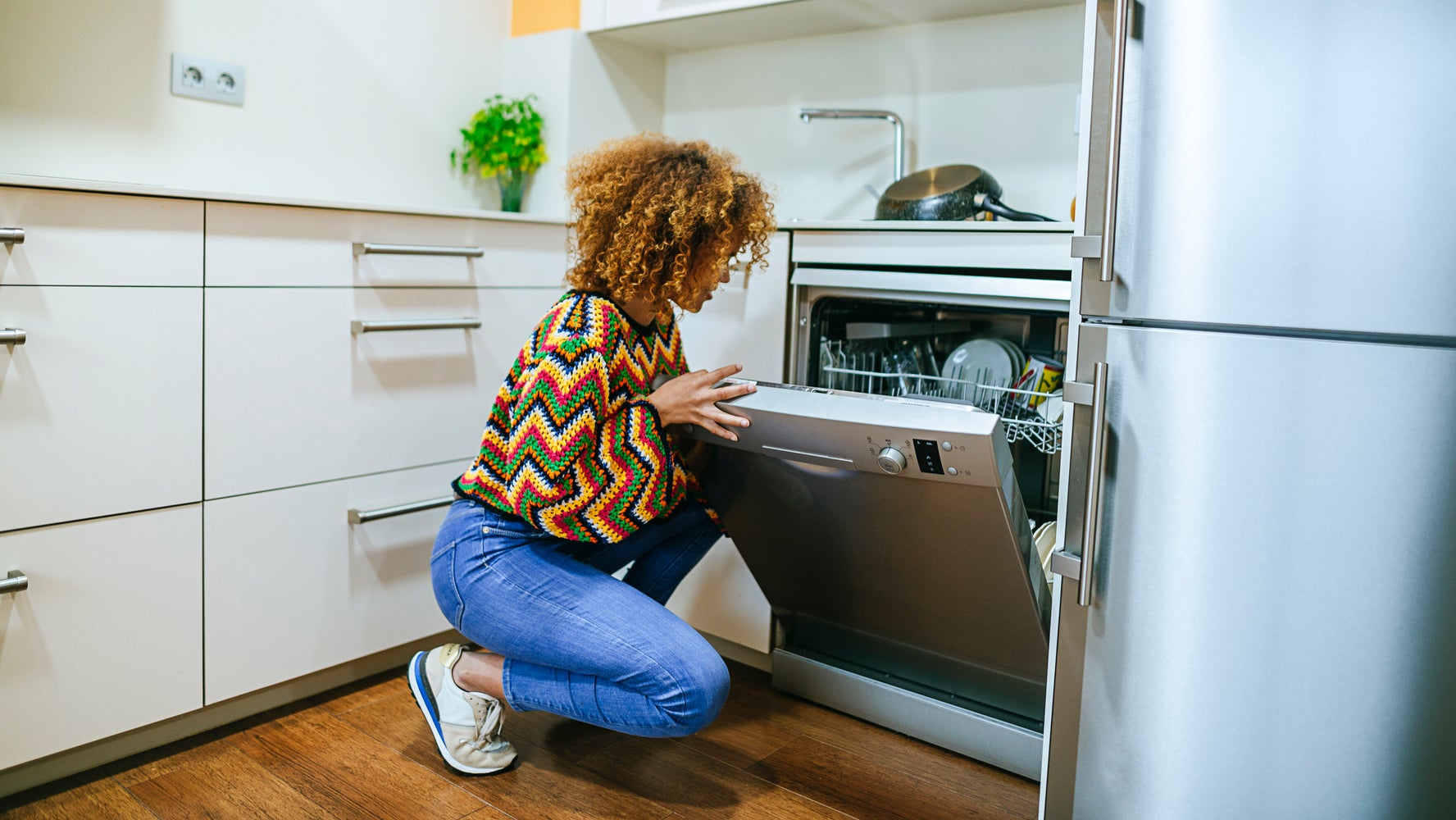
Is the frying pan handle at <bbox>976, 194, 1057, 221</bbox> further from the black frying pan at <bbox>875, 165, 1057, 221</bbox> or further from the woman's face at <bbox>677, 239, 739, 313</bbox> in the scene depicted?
the woman's face at <bbox>677, 239, 739, 313</bbox>

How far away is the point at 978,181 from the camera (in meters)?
1.89

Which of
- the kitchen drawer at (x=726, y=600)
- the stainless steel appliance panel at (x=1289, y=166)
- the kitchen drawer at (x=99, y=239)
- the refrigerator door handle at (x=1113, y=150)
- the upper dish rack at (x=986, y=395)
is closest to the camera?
the stainless steel appliance panel at (x=1289, y=166)

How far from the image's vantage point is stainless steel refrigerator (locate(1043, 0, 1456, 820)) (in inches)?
37.9

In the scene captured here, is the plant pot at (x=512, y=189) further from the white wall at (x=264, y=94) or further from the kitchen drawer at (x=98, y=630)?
the kitchen drawer at (x=98, y=630)

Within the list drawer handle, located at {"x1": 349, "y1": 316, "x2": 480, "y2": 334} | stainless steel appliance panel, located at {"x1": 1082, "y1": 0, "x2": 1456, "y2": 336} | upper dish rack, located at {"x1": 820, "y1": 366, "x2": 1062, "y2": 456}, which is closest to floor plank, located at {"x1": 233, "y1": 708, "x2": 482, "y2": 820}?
drawer handle, located at {"x1": 349, "y1": 316, "x2": 480, "y2": 334}

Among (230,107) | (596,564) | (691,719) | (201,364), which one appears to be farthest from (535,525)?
(230,107)

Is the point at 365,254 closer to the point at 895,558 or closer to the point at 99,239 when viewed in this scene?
the point at 99,239

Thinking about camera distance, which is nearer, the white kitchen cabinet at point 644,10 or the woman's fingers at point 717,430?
the woman's fingers at point 717,430

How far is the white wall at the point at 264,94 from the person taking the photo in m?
1.91

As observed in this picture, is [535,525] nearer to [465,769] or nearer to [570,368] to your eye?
[570,368]

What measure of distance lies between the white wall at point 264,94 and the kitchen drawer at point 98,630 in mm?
738

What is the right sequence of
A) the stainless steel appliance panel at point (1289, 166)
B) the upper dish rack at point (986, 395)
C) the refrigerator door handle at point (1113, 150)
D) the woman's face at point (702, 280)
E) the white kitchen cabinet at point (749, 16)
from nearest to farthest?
the stainless steel appliance panel at point (1289, 166), the refrigerator door handle at point (1113, 150), the woman's face at point (702, 280), the upper dish rack at point (986, 395), the white kitchen cabinet at point (749, 16)

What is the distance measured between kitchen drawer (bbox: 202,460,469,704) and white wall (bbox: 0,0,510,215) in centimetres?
65

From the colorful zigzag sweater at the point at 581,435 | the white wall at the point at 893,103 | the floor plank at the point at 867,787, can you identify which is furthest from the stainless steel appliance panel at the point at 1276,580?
the white wall at the point at 893,103
